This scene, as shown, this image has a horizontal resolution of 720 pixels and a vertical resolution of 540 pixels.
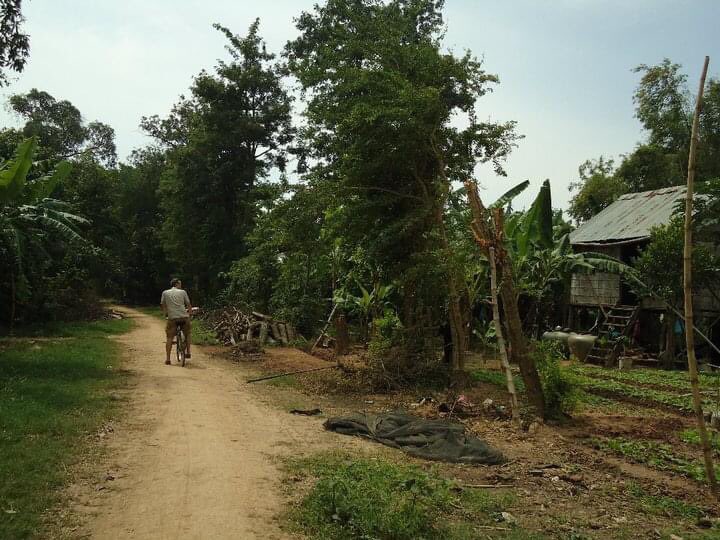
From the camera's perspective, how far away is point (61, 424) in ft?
23.3

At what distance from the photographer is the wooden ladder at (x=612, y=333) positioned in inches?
716

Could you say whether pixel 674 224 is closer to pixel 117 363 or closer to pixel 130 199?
pixel 117 363

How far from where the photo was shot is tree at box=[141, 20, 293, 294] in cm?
2888

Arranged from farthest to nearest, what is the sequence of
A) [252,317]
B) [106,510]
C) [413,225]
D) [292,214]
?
[252,317], [292,214], [413,225], [106,510]

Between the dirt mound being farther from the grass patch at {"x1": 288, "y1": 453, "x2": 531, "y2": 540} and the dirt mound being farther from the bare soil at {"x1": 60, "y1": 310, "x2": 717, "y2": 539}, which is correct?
the grass patch at {"x1": 288, "y1": 453, "x2": 531, "y2": 540}

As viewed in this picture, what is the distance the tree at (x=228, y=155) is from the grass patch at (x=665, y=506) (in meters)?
24.0

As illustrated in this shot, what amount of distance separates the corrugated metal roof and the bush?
12.0m

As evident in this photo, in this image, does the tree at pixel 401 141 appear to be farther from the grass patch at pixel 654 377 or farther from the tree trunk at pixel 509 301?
the grass patch at pixel 654 377

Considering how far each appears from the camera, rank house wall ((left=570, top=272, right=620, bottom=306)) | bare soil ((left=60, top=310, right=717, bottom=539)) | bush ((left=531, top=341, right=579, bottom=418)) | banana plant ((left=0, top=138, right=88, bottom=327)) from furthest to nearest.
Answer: house wall ((left=570, top=272, right=620, bottom=306)), banana plant ((left=0, top=138, right=88, bottom=327)), bush ((left=531, top=341, right=579, bottom=418)), bare soil ((left=60, top=310, right=717, bottom=539))

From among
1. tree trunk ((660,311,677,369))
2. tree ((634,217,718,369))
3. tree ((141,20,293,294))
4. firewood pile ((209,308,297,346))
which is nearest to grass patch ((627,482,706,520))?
tree ((634,217,718,369))

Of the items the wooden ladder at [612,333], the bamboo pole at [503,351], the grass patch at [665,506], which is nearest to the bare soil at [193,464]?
the bamboo pole at [503,351]

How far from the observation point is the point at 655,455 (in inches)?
284

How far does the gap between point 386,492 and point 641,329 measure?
58.7ft

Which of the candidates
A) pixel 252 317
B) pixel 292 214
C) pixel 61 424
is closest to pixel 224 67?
pixel 252 317
